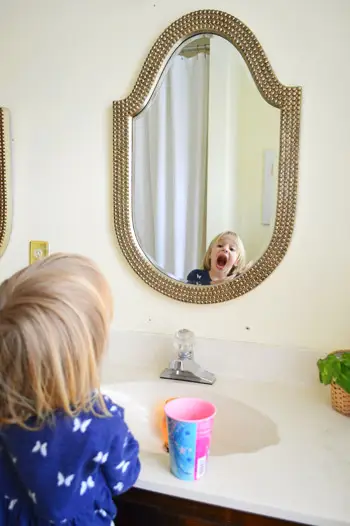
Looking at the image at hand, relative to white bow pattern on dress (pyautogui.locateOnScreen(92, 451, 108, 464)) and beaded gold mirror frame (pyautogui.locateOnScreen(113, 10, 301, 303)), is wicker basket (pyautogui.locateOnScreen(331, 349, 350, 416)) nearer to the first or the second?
beaded gold mirror frame (pyautogui.locateOnScreen(113, 10, 301, 303))

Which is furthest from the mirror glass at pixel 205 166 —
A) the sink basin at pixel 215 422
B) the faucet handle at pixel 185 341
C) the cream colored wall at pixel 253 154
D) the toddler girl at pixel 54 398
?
the toddler girl at pixel 54 398

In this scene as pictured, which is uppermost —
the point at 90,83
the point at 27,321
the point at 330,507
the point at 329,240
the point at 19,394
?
the point at 90,83

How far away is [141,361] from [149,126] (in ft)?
2.04

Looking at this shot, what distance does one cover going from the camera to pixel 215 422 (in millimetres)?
1126

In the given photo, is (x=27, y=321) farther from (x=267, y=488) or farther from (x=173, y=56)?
(x=173, y=56)

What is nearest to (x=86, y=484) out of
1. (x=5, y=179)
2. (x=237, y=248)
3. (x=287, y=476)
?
(x=287, y=476)

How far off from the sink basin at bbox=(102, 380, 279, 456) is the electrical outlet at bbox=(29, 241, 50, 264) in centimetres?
44

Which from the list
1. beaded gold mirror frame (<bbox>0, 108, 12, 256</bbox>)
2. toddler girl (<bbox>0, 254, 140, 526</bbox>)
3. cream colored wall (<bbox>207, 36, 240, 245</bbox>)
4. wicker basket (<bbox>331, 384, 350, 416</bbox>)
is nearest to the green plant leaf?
wicker basket (<bbox>331, 384, 350, 416</bbox>)

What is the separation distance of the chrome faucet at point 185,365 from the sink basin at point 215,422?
22mm

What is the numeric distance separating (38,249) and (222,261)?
54 cm

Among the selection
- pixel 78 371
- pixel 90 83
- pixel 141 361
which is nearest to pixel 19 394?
pixel 78 371

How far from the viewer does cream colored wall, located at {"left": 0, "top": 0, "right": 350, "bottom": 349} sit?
3.70 ft

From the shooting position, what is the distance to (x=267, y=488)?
0.79 m

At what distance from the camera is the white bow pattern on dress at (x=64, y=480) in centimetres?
70
